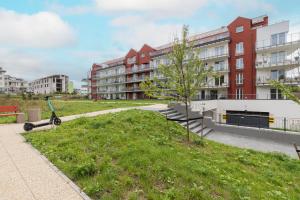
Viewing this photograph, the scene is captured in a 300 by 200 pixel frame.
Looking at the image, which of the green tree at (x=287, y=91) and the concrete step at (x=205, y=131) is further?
the concrete step at (x=205, y=131)

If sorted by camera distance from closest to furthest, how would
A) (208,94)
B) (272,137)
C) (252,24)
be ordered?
(272,137) → (252,24) → (208,94)

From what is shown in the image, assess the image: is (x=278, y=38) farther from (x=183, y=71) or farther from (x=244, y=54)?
(x=183, y=71)

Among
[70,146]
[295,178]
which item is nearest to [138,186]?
[70,146]

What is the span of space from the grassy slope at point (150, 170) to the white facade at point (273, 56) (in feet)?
85.6

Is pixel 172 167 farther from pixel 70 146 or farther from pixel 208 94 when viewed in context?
pixel 208 94

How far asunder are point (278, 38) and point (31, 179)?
35320 millimetres

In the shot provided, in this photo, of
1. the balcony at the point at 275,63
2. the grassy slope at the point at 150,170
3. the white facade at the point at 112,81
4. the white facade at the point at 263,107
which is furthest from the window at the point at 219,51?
the white facade at the point at 112,81

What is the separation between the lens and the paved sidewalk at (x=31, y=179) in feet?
12.2

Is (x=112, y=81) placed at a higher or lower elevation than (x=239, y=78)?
higher

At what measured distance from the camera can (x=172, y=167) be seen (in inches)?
188

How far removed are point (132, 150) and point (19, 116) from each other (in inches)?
419

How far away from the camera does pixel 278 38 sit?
29250 mm

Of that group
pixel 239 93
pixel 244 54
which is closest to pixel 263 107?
pixel 239 93

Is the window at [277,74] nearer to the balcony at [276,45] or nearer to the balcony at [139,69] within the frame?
the balcony at [276,45]
